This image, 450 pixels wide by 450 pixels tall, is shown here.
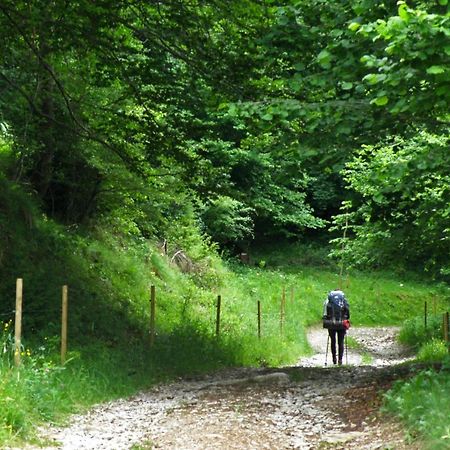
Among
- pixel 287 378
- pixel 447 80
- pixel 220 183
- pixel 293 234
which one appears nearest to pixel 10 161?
pixel 220 183

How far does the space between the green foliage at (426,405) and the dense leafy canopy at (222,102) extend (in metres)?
2.10

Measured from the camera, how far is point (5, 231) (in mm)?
12531

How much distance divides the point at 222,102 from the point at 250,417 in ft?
12.8

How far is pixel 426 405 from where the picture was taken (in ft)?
19.9

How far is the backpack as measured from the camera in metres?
14.5

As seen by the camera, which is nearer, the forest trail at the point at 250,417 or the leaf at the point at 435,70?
the leaf at the point at 435,70

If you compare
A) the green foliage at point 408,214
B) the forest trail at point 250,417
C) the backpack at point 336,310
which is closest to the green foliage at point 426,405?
the forest trail at point 250,417

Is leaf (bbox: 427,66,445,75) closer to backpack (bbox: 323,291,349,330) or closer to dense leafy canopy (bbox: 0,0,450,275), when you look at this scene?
dense leafy canopy (bbox: 0,0,450,275)

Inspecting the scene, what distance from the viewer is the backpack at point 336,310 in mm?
14500

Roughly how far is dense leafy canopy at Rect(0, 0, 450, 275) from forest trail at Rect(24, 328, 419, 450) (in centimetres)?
252

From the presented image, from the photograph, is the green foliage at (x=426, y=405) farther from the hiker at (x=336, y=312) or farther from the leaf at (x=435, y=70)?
the hiker at (x=336, y=312)

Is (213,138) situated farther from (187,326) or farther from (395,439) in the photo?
(395,439)

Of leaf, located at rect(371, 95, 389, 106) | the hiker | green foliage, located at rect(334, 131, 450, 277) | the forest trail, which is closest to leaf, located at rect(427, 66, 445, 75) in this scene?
leaf, located at rect(371, 95, 389, 106)

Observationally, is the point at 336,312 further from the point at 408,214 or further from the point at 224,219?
the point at 224,219
